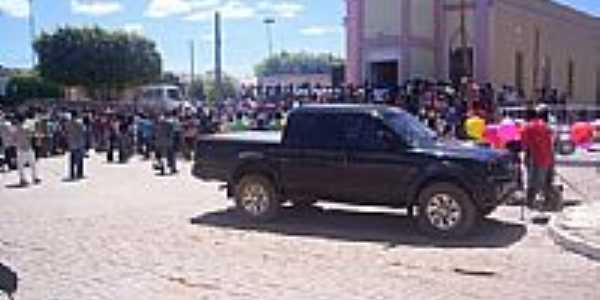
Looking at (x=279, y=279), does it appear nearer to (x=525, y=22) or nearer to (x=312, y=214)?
(x=312, y=214)

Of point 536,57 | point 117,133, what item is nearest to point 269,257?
point 117,133

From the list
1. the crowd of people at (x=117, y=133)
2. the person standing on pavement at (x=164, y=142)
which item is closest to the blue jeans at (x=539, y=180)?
the crowd of people at (x=117, y=133)

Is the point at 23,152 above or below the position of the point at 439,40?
below

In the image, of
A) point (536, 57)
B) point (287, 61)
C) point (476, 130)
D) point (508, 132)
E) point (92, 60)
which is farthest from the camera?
point (287, 61)

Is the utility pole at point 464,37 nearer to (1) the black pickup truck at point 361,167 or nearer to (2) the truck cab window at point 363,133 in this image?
(1) the black pickup truck at point 361,167

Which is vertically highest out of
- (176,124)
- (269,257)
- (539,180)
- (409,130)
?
(176,124)

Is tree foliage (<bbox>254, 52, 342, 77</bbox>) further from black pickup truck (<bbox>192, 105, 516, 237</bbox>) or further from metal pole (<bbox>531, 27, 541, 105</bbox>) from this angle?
black pickup truck (<bbox>192, 105, 516, 237</bbox>)

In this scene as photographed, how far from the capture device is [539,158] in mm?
15016

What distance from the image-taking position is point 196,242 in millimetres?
12703

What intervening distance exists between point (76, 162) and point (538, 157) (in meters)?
13.0

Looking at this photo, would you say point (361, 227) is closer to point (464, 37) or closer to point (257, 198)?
point (257, 198)

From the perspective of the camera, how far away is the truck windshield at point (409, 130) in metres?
13.5

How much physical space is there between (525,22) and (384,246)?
33.7 metres

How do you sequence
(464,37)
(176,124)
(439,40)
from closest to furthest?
(176,124)
(464,37)
(439,40)
